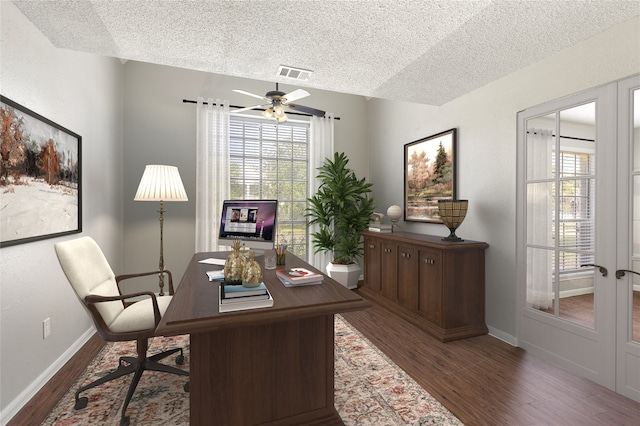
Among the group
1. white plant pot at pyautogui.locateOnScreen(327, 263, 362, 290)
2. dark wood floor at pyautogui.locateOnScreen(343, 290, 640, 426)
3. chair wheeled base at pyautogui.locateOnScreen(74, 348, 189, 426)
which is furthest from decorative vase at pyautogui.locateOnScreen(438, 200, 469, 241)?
chair wheeled base at pyautogui.locateOnScreen(74, 348, 189, 426)

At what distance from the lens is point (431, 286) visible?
294cm

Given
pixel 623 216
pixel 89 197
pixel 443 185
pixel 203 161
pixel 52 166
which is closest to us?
pixel 623 216

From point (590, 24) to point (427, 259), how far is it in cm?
216

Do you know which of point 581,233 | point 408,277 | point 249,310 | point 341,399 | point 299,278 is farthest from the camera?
point 408,277

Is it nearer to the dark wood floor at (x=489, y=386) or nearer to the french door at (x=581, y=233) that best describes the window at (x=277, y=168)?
the dark wood floor at (x=489, y=386)

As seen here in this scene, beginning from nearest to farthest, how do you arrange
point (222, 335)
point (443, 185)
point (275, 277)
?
point (222, 335)
point (275, 277)
point (443, 185)

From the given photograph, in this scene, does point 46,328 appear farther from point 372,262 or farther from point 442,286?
point 372,262

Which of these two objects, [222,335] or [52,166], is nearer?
[222,335]

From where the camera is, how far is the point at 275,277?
1.88 metres

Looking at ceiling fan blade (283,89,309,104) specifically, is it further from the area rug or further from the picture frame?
the area rug

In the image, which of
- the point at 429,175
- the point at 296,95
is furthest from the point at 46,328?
the point at 429,175

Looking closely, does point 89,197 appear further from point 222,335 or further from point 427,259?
point 427,259

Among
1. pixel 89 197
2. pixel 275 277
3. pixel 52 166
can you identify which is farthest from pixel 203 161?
pixel 275 277

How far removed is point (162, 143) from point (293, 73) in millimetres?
2246
